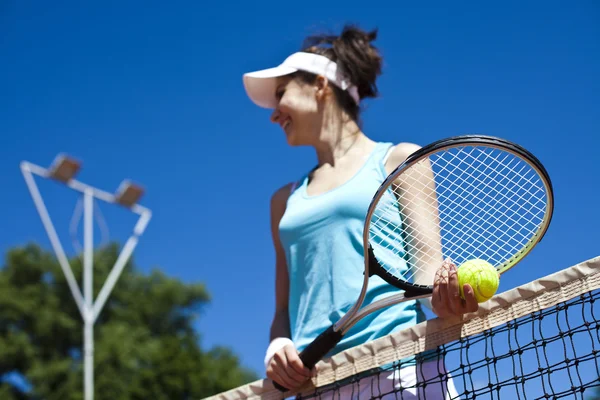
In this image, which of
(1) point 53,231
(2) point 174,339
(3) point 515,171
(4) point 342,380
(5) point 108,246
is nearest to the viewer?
(3) point 515,171

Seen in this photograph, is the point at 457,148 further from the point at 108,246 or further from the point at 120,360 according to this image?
the point at 108,246

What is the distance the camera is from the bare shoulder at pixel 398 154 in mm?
2953

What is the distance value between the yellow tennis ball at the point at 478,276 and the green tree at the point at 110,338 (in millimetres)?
23567

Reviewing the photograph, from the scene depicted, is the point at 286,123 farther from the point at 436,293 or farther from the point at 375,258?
the point at 436,293

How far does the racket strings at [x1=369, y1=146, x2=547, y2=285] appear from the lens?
2.64 metres

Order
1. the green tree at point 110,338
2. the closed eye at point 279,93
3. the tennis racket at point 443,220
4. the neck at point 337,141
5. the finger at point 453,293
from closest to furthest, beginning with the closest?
1. the finger at point 453,293
2. the tennis racket at point 443,220
3. the neck at point 337,141
4. the closed eye at point 279,93
5. the green tree at point 110,338

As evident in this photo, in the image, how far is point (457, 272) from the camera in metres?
2.40

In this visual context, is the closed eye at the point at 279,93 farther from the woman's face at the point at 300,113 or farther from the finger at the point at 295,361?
the finger at the point at 295,361

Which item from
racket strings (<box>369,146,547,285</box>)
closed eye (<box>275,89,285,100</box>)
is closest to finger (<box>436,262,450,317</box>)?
racket strings (<box>369,146,547,285</box>)

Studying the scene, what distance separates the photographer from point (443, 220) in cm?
278

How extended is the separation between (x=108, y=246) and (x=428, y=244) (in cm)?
2959

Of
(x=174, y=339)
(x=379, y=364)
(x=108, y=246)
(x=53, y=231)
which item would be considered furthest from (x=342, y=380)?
(x=108, y=246)

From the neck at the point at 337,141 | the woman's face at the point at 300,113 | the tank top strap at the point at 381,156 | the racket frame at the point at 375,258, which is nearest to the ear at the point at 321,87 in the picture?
the woman's face at the point at 300,113

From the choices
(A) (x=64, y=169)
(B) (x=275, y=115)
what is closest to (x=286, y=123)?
(B) (x=275, y=115)
